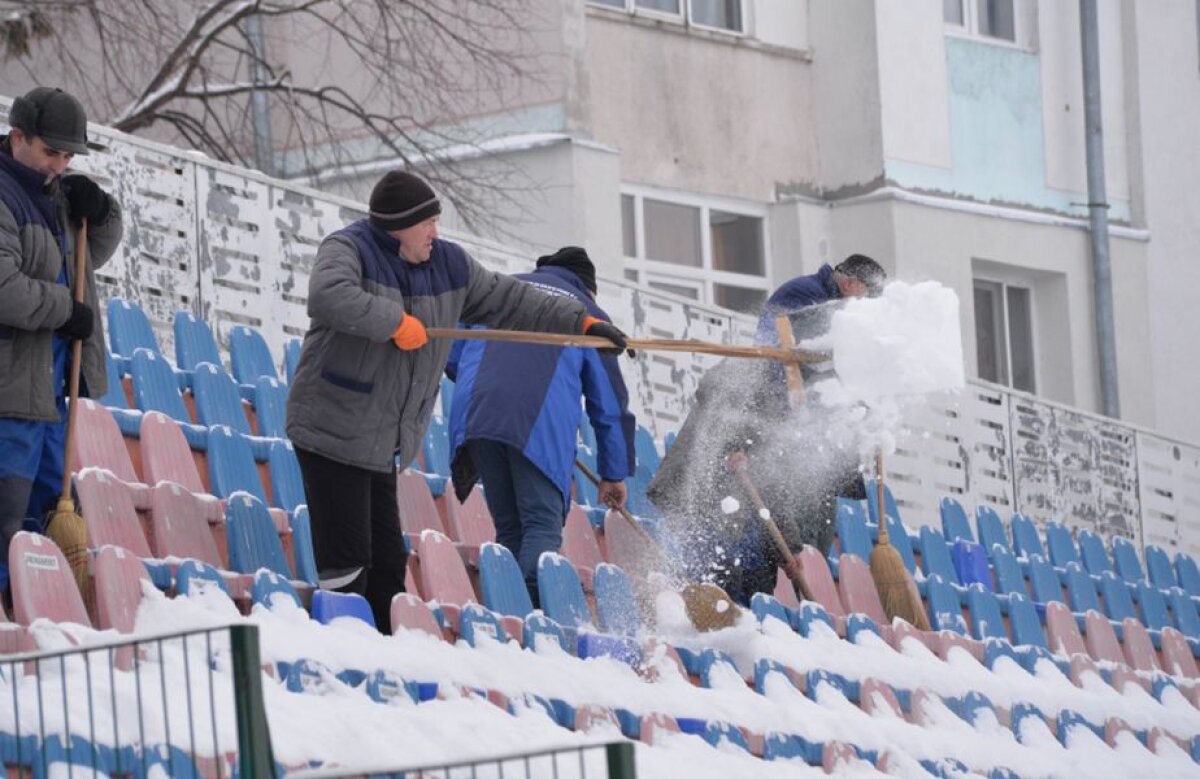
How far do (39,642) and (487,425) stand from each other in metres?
2.93

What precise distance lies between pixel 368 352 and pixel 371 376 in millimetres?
72

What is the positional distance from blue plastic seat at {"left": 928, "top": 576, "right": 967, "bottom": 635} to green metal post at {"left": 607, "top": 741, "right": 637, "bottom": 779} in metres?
6.39

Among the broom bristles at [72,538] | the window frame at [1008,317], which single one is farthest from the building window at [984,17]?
the broom bristles at [72,538]

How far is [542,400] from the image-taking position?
9023 mm

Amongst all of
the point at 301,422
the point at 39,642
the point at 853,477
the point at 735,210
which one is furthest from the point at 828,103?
the point at 39,642

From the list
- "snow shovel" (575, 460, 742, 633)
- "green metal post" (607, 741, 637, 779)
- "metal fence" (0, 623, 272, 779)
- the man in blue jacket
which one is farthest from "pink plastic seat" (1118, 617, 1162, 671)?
"green metal post" (607, 741, 637, 779)

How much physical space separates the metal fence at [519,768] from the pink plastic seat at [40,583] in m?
1.21

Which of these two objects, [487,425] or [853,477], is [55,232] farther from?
[853,477]

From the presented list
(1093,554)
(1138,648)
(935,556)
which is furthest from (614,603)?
(1093,554)

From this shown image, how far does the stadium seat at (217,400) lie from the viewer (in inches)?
376

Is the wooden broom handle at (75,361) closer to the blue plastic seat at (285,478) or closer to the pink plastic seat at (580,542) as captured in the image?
the blue plastic seat at (285,478)

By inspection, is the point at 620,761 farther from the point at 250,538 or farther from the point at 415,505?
the point at 415,505

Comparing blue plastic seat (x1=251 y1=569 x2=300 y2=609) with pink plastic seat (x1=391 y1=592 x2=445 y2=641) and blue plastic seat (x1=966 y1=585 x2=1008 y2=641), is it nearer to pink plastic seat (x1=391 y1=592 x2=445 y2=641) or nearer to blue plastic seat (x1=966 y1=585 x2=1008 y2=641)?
pink plastic seat (x1=391 y1=592 x2=445 y2=641)

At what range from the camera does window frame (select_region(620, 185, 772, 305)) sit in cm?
1806
